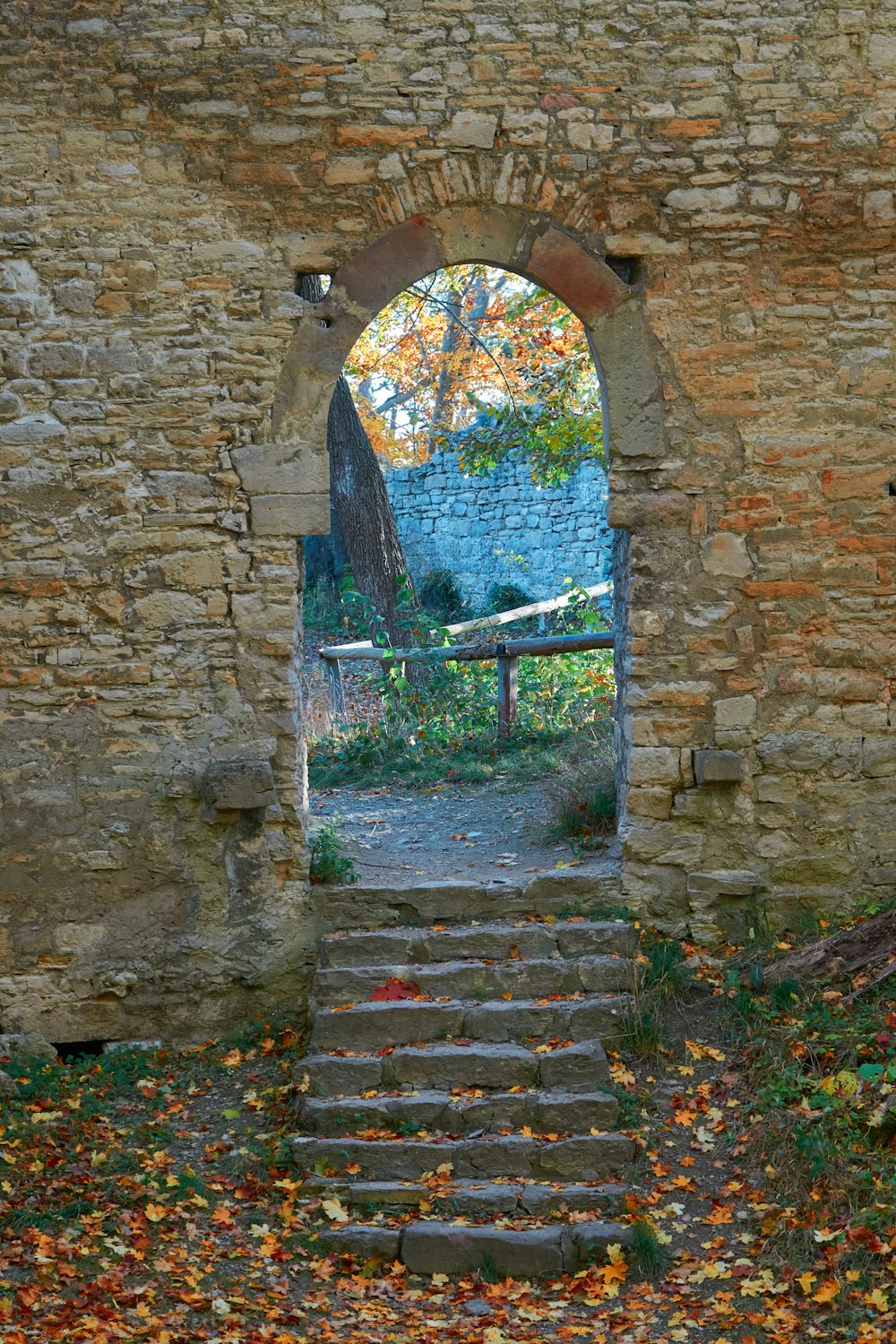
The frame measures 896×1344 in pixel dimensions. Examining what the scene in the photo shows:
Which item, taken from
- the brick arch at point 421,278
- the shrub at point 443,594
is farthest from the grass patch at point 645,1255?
the shrub at point 443,594

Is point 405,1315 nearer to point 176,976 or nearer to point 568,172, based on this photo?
point 176,976

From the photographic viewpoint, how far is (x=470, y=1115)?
4.52 m

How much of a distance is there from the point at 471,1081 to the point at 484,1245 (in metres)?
0.74

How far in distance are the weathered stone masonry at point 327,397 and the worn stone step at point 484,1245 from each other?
148 centimetres

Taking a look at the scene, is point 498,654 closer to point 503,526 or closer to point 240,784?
point 240,784

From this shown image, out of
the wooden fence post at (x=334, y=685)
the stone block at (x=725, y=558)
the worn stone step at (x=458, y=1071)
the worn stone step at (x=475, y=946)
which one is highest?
the stone block at (x=725, y=558)

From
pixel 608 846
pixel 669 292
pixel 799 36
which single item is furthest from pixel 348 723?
pixel 799 36

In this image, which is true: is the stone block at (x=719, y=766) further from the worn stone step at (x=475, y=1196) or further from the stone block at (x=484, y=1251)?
the stone block at (x=484, y=1251)

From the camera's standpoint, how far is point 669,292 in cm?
545

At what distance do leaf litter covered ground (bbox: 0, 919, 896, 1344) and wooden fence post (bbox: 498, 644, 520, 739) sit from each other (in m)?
3.17

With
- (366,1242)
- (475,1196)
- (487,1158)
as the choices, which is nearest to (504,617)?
(487,1158)

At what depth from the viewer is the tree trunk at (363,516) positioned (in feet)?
33.9

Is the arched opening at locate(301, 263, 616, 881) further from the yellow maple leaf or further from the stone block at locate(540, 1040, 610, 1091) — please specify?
the yellow maple leaf

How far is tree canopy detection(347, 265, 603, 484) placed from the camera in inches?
378
